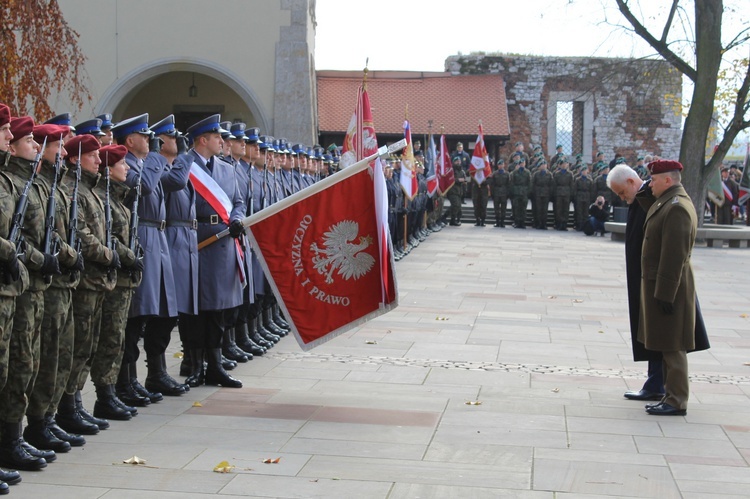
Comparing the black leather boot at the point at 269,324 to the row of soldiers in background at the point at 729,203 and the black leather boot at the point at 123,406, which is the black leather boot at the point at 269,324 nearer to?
the black leather boot at the point at 123,406

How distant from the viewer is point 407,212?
23.3m

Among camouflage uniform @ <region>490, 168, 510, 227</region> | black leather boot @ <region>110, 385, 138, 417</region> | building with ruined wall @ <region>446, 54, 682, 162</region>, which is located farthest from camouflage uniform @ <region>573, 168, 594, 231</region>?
black leather boot @ <region>110, 385, 138, 417</region>

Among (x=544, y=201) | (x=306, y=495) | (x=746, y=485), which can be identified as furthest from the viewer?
(x=544, y=201)

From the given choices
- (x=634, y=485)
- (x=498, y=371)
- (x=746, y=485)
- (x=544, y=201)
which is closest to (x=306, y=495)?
(x=634, y=485)

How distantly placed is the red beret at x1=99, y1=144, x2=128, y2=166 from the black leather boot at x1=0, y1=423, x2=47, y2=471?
188 cm

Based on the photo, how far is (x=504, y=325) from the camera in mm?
12211

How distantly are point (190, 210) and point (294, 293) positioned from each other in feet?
3.18

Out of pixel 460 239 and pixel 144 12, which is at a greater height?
pixel 144 12

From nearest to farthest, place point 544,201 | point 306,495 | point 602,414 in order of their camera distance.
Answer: point 306,495 → point 602,414 → point 544,201

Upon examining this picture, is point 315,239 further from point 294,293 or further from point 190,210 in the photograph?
point 190,210

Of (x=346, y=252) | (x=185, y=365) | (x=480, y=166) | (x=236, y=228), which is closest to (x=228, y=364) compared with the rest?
(x=185, y=365)

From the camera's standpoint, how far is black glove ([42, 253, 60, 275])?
Answer: 5.60 m

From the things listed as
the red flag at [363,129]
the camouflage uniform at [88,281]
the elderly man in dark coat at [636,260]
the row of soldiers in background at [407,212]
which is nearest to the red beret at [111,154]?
the camouflage uniform at [88,281]

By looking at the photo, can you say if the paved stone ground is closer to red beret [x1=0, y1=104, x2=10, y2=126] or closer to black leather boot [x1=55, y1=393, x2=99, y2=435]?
black leather boot [x1=55, y1=393, x2=99, y2=435]
